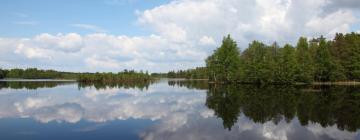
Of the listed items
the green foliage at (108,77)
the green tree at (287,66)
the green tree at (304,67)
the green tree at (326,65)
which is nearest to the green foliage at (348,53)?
the green tree at (326,65)

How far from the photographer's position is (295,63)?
78.3 meters

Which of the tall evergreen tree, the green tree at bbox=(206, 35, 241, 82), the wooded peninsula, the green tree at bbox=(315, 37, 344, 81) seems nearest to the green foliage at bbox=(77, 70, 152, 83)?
the wooded peninsula

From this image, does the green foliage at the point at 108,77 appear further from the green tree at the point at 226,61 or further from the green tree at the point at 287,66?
the green tree at the point at 287,66

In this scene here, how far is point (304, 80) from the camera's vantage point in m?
80.2

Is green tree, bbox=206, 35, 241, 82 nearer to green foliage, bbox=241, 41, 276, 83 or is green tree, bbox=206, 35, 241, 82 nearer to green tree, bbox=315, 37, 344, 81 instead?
green foliage, bbox=241, 41, 276, 83

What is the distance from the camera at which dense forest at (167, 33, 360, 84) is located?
8062cm

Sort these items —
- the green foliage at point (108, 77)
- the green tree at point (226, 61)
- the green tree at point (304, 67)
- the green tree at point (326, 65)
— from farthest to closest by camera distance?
the green foliage at point (108, 77)
the green tree at point (226, 61)
the green tree at point (326, 65)
the green tree at point (304, 67)

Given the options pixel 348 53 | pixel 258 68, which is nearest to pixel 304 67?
pixel 258 68

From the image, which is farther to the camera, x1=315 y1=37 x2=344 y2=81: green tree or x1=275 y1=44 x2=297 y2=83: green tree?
x1=315 y1=37 x2=344 y2=81: green tree

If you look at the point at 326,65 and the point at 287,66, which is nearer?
the point at 287,66

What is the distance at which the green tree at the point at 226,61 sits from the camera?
100062 millimetres

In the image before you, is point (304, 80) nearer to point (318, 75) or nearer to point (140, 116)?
point (318, 75)

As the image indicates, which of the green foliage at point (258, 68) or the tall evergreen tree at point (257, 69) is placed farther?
the tall evergreen tree at point (257, 69)

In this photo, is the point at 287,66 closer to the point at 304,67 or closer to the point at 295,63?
the point at 295,63
